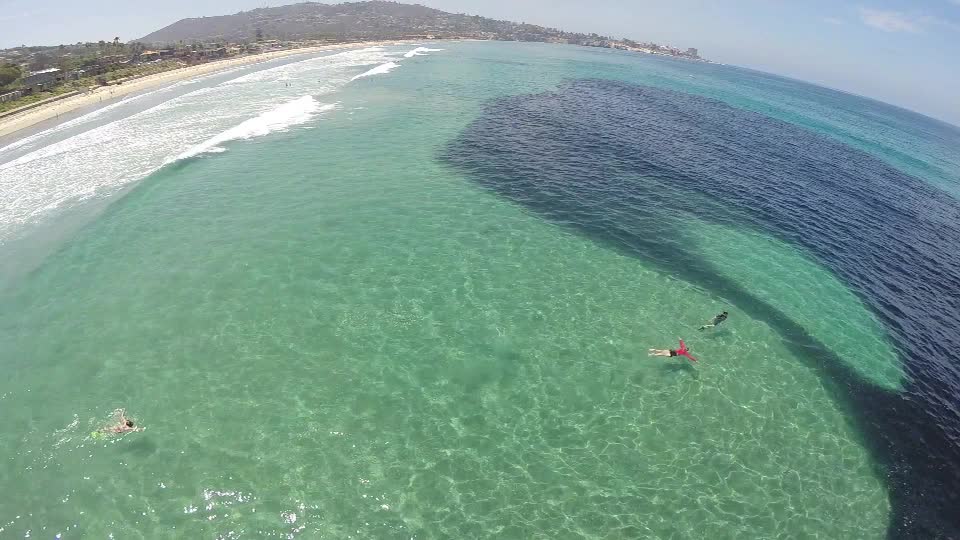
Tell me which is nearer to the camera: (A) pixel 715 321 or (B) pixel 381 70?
(A) pixel 715 321

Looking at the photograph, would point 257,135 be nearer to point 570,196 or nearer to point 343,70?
point 570,196

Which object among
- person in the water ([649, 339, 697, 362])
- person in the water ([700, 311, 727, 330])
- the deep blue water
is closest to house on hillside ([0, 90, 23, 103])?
the deep blue water

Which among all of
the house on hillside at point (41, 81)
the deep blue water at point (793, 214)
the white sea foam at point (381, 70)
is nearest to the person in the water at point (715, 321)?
the deep blue water at point (793, 214)

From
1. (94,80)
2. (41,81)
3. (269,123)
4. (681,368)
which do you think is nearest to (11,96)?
(41,81)

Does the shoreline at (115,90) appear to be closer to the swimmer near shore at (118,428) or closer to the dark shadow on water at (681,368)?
the swimmer near shore at (118,428)

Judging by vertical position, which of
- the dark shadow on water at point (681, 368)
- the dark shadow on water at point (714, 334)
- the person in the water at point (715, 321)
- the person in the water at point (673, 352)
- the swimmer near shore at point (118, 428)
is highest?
the person in the water at point (715, 321)

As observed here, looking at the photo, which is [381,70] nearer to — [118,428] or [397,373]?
[397,373]
